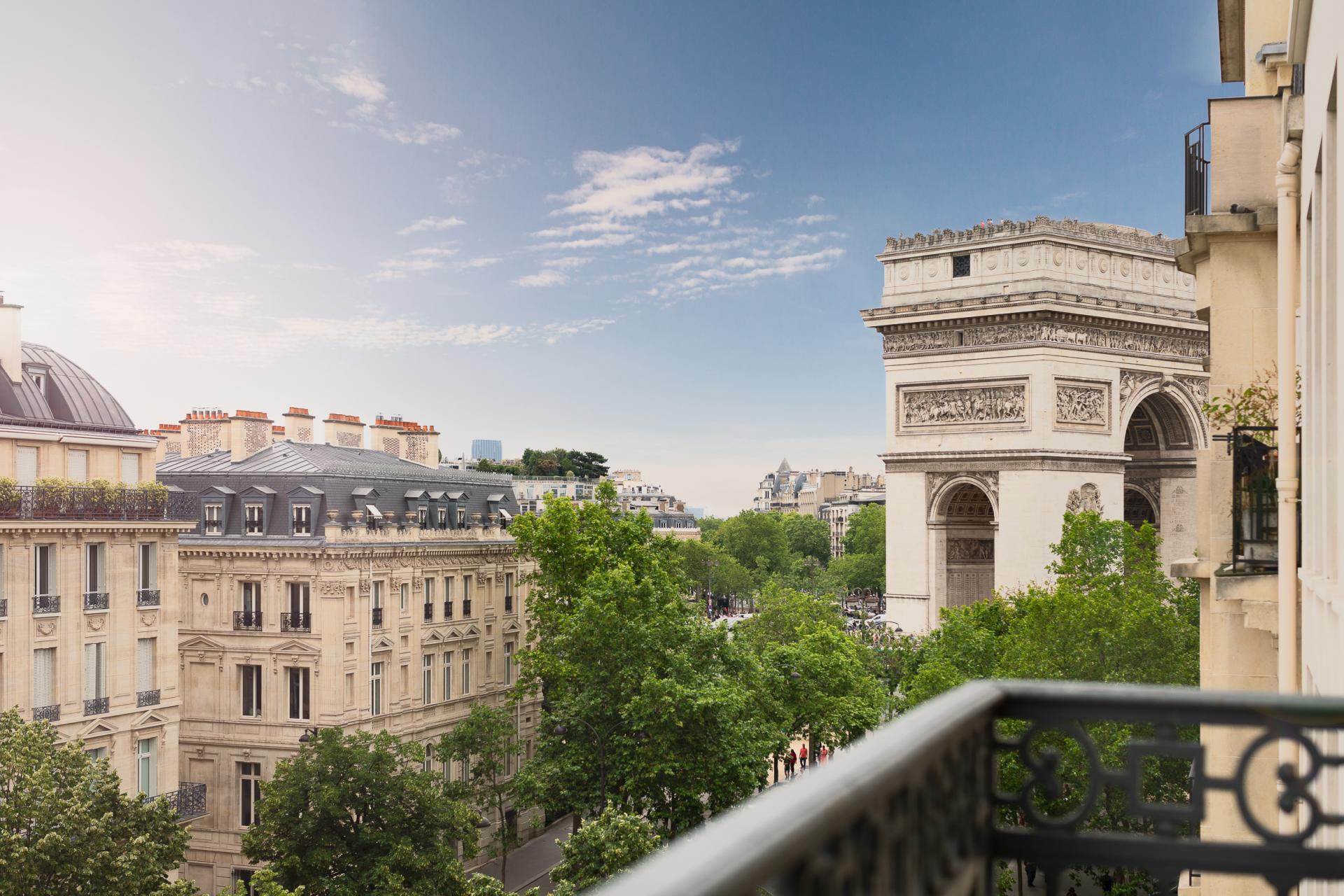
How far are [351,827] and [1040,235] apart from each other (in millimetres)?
26014

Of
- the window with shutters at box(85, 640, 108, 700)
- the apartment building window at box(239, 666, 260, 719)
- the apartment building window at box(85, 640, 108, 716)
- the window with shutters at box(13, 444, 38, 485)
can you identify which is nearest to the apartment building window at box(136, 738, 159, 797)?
the apartment building window at box(85, 640, 108, 716)

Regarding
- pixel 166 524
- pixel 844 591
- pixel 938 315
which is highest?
pixel 938 315

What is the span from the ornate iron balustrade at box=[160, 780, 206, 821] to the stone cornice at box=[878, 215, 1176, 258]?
2613 centimetres

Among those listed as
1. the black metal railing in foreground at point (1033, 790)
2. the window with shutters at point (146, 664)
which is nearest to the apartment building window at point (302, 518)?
the window with shutters at point (146, 664)

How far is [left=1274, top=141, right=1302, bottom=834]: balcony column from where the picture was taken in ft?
24.4

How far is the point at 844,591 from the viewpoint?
99812 mm

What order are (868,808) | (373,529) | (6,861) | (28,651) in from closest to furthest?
(868,808) < (6,861) < (28,651) < (373,529)

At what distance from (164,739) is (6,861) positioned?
411 inches

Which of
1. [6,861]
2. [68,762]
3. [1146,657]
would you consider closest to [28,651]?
[68,762]

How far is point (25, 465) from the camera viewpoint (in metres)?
24.7

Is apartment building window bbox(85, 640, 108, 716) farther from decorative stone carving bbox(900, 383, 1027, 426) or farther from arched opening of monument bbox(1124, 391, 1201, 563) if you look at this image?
arched opening of monument bbox(1124, 391, 1201, 563)

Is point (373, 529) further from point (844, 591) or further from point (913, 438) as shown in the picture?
point (844, 591)

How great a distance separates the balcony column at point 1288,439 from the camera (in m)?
7.43

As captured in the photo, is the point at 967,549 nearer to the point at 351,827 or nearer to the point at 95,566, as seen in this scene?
the point at 351,827
